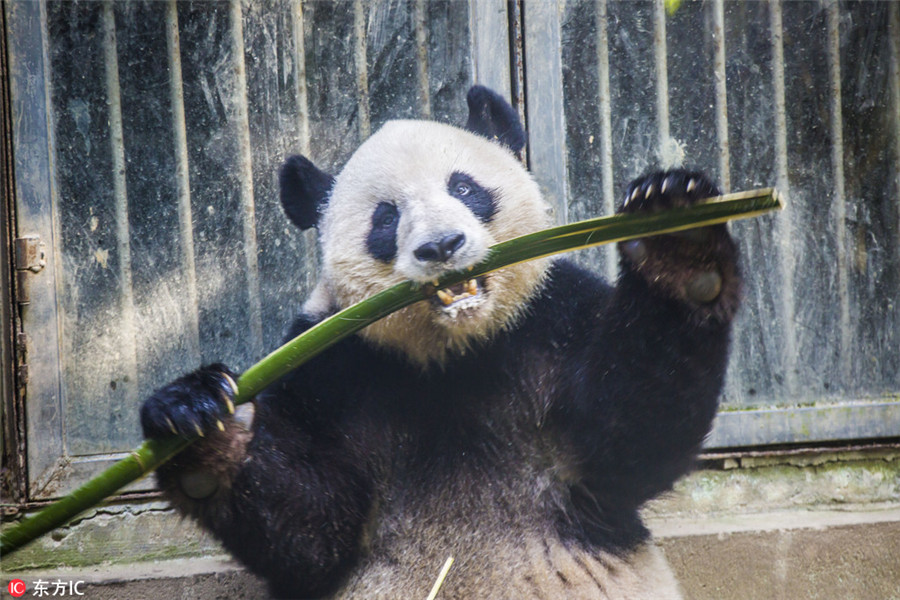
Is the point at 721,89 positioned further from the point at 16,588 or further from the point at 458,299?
Answer: the point at 16,588

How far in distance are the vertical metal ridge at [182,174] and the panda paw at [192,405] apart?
1060mm

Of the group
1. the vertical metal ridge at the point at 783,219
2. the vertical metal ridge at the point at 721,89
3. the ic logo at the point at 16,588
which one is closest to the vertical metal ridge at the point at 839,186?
the vertical metal ridge at the point at 783,219

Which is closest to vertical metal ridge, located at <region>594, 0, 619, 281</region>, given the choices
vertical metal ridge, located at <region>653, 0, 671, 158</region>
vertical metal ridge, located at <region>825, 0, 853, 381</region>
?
vertical metal ridge, located at <region>653, 0, 671, 158</region>

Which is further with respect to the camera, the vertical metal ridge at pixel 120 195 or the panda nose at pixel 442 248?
the vertical metal ridge at pixel 120 195

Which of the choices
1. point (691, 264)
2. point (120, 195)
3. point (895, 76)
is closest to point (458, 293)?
point (691, 264)

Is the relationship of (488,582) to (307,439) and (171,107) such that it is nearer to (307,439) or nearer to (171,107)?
(307,439)

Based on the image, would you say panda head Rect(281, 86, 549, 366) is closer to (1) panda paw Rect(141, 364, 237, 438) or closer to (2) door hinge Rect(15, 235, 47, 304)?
(1) panda paw Rect(141, 364, 237, 438)

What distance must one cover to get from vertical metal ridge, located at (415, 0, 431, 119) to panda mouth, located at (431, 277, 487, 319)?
3.42 ft

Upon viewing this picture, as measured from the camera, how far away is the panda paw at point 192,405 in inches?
73.2

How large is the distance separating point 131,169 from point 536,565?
80.5 inches

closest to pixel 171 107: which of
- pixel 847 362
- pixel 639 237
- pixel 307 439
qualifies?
pixel 307 439

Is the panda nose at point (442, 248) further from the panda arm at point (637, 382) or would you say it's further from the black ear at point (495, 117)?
the black ear at point (495, 117)

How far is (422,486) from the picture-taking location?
2408mm

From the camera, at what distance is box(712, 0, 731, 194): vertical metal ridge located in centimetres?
304
